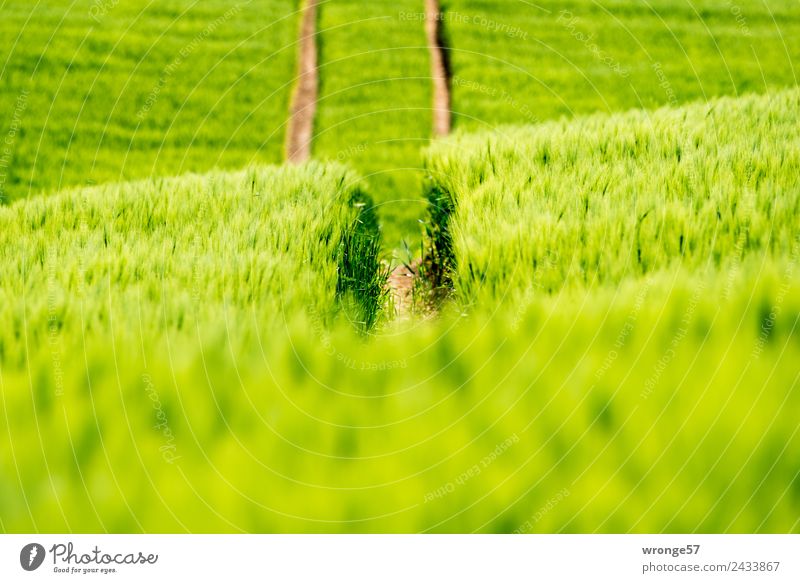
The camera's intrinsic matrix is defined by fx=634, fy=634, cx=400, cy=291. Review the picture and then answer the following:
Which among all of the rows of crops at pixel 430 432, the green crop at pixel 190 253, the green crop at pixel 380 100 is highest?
the green crop at pixel 380 100

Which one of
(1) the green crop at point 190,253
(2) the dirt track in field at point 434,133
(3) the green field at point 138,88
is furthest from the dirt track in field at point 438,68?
(1) the green crop at point 190,253

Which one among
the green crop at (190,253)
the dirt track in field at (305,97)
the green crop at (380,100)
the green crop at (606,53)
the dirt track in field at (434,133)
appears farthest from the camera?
the green crop at (606,53)

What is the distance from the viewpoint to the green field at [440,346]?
4.21 feet

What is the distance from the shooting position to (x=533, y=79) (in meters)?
10.1

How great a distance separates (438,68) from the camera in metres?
10.3

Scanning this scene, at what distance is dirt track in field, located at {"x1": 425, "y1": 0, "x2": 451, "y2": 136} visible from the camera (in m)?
9.34

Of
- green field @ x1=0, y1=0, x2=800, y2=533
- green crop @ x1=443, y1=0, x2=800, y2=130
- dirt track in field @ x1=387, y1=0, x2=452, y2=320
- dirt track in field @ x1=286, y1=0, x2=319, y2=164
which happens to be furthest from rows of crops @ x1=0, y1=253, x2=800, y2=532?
green crop @ x1=443, y1=0, x2=800, y2=130

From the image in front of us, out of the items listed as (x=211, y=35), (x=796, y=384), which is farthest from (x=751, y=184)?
(x=211, y=35)

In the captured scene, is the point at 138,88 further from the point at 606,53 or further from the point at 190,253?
the point at 190,253

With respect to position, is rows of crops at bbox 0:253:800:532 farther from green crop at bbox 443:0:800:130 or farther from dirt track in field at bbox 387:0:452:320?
green crop at bbox 443:0:800:130

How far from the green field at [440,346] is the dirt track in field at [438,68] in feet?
12.5

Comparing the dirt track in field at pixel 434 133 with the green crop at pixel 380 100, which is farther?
the green crop at pixel 380 100

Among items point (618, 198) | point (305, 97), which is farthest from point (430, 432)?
point (305, 97)

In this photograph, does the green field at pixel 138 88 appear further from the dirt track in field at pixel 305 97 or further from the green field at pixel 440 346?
the green field at pixel 440 346
